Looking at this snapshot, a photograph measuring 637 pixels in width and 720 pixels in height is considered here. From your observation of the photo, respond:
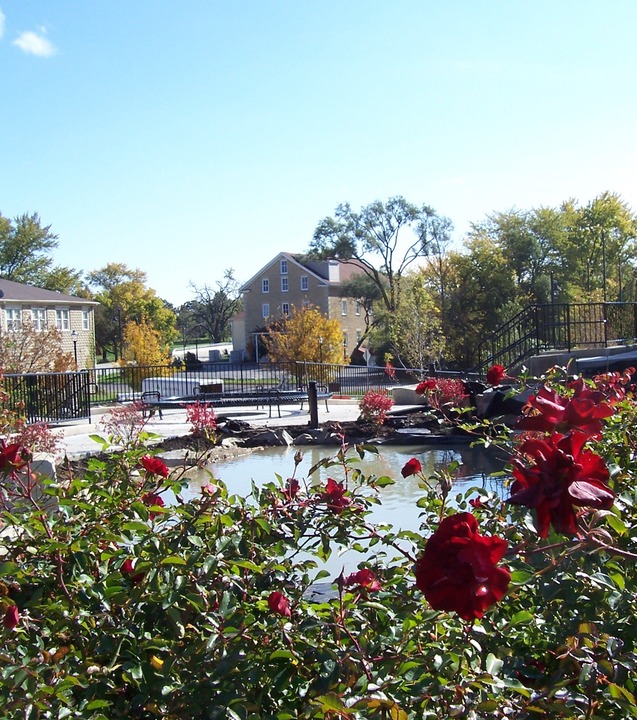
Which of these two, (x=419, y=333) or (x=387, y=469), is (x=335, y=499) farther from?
(x=419, y=333)

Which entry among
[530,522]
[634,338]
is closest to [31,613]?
[530,522]

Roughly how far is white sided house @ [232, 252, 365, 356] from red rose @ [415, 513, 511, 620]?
174 ft

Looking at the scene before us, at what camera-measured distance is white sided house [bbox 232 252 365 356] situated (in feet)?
185

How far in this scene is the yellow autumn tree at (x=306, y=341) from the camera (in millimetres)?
30891

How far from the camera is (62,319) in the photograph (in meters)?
46.0

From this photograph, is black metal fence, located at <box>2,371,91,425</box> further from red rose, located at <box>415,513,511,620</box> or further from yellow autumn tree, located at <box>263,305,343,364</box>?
yellow autumn tree, located at <box>263,305,343,364</box>

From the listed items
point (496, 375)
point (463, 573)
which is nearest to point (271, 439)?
point (496, 375)

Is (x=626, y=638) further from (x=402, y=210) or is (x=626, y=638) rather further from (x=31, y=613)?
(x=402, y=210)

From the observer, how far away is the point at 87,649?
74.2 inches

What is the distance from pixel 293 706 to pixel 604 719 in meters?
0.65

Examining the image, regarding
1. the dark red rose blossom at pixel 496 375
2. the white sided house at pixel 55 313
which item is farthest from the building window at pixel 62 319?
the dark red rose blossom at pixel 496 375

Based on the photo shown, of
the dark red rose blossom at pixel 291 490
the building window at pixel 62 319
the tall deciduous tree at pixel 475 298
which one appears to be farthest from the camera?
the building window at pixel 62 319

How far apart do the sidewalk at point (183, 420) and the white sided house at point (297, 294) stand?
120 feet

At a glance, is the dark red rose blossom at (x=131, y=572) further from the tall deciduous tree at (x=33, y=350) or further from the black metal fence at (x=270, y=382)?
the tall deciduous tree at (x=33, y=350)
